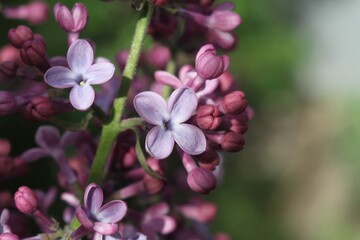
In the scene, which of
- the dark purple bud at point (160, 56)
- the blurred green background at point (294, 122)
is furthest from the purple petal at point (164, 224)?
the blurred green background at point (294, 122)

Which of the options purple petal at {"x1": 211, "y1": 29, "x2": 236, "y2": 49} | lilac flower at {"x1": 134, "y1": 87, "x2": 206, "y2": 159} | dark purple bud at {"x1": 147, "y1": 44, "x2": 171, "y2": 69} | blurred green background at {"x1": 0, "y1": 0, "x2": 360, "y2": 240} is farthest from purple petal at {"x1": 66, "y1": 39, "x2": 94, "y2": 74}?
blurred green background at {"x1": 0, "y1": 0, "x2": 360, "y2": 240}

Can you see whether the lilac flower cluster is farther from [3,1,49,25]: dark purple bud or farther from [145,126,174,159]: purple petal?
[3,1,49,25]: dark purple bud

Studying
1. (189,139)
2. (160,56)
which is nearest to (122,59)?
(160,56)

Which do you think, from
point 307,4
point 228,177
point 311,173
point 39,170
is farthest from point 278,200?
point 39,170

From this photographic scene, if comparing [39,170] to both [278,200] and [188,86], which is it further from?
[278,200]

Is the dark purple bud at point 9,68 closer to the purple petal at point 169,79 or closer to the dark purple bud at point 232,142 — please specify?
the purple petal at point 169,79

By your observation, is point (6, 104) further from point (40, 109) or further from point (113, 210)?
point (113, 210)
